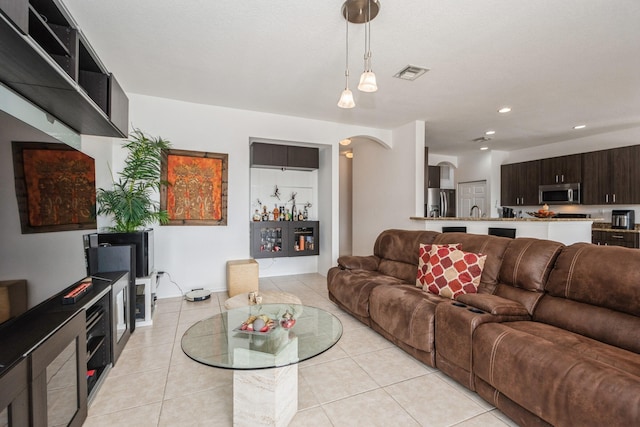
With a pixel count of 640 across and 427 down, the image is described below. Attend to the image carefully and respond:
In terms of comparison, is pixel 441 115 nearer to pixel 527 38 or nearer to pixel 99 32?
pixel 527 38

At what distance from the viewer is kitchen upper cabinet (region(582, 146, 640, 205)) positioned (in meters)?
5.05

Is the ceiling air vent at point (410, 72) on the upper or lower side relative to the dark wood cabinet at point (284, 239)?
upper

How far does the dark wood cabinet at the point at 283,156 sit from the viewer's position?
15.3ft

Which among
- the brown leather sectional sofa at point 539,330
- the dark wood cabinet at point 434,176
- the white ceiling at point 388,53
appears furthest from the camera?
the dark wood cabinet at point 434,176

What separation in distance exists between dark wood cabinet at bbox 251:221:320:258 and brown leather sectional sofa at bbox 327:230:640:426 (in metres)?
2.41

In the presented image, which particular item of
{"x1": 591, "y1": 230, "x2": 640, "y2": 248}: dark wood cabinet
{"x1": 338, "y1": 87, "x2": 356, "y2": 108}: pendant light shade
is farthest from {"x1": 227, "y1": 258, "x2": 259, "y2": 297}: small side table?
{"x1": 591, "y1": 230, "x2": 640, "y2": 248}: dark wood cabinet

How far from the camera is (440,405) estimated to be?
181 centimetres

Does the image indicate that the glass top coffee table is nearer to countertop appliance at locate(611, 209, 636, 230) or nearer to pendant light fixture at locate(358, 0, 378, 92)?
pendant light fixture at locate(358, 0, 378, 92)

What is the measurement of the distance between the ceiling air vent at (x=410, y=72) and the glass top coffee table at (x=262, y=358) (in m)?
2.57

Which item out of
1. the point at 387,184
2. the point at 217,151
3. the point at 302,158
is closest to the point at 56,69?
the point at 217,151

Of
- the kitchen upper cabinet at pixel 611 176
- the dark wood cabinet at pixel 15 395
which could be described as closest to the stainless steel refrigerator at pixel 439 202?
the kitchen upper cabinet at pixel 611 176

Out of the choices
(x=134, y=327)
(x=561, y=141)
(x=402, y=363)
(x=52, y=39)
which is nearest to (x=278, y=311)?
(x=402, y=363)

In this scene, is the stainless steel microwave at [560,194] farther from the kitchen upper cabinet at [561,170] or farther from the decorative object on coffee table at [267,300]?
the decorative object on coffee table at [267,300]

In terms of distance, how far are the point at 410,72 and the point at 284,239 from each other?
10.1ft
